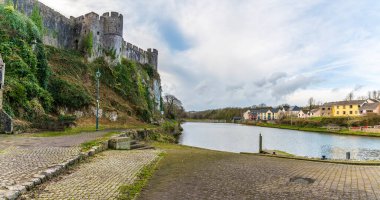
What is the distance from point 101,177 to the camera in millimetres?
8172

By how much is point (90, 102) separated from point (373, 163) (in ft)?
86.9

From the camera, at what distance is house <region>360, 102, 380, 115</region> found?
86794 mm

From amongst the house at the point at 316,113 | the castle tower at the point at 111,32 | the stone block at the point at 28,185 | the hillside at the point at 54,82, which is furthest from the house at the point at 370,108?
the stone block at the point at 28,185

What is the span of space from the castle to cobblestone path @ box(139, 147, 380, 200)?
100ft

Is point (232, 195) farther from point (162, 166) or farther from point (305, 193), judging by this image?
point (162, 166)

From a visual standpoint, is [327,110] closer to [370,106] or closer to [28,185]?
[370,106]

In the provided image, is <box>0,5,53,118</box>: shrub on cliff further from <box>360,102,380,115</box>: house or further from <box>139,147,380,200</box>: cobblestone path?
<box>360,102,380,115</box>: house

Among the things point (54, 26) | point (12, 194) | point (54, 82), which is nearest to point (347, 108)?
point (54, 26)

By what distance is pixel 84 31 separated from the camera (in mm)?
41969

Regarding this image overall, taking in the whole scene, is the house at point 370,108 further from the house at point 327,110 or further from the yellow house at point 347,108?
the house at point 327,110

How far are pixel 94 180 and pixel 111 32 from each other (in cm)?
4098

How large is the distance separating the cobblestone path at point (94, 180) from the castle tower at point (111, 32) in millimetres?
36348

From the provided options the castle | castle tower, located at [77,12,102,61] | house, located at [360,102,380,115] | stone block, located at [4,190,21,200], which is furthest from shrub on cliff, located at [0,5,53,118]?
house, located at [360,102,380,115]

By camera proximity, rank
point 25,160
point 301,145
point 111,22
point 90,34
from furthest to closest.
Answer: point 111,22, point 90,34, point 301,145, point 25,160
